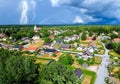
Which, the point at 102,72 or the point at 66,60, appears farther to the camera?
the point at 66,60

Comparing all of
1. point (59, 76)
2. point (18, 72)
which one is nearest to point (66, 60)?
point (18, 72)

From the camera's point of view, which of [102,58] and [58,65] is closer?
[58,65]

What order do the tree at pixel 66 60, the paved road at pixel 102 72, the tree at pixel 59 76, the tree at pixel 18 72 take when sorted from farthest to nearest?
the tree at pixel 66 60 < the paved road at pixel 102 72 < the tree at pixel 18 72 < the tree at pixel 59 76

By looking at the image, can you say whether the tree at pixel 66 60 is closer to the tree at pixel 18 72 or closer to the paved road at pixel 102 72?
the paved road at pixel 102 72

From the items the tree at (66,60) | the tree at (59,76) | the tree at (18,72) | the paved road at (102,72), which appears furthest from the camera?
the tree at (66,60)

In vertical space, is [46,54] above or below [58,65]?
below

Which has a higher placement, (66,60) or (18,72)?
(18,72)

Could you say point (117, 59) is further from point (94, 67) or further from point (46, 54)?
point (46, 54)

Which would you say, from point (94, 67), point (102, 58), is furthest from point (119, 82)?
point (102, 58)

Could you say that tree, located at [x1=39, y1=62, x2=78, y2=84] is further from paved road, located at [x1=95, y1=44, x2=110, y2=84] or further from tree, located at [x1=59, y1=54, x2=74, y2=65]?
tree, located at [x1=59, y1=54, x2=74, y2=65]

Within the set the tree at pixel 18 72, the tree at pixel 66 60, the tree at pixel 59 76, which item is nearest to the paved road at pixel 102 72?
the tree at pixel 66 60

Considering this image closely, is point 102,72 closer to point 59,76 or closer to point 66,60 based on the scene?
point 66,60
